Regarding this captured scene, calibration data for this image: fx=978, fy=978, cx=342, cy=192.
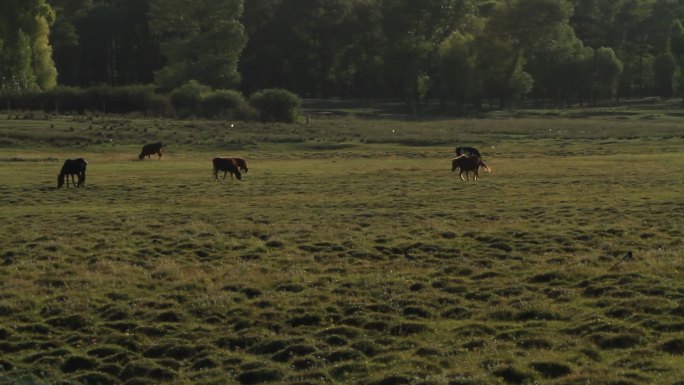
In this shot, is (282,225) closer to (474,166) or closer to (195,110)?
(474,166)

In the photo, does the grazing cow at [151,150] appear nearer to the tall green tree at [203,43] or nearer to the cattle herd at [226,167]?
the cattle herd at [226,167]

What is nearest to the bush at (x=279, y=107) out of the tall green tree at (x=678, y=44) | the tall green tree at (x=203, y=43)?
the tall green tree at (x=203, y=43)

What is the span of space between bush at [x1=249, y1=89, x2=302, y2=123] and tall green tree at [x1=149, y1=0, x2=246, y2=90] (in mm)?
15017

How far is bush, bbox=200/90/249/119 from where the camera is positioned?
264 feet

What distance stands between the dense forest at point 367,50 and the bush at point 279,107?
15.0 m

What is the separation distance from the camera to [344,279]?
18328 mm

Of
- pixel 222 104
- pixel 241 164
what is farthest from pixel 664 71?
pixel 241 164

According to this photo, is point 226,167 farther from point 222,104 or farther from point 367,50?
point 367,50

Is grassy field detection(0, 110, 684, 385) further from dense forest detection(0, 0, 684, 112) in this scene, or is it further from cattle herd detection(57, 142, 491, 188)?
dense forest detection(0, 0, 684, 112)

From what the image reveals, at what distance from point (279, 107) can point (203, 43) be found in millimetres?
17793

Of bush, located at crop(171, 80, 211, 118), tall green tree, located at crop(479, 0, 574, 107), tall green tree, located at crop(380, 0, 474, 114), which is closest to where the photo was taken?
bush, located at crop(171, 80, 211, 118)

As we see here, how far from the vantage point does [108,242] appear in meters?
22.1

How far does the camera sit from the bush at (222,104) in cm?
8044

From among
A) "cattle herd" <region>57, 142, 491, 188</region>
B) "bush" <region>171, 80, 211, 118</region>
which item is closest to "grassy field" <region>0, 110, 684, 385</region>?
"cattle herd" <region>57, 142, 491, 188</region>
